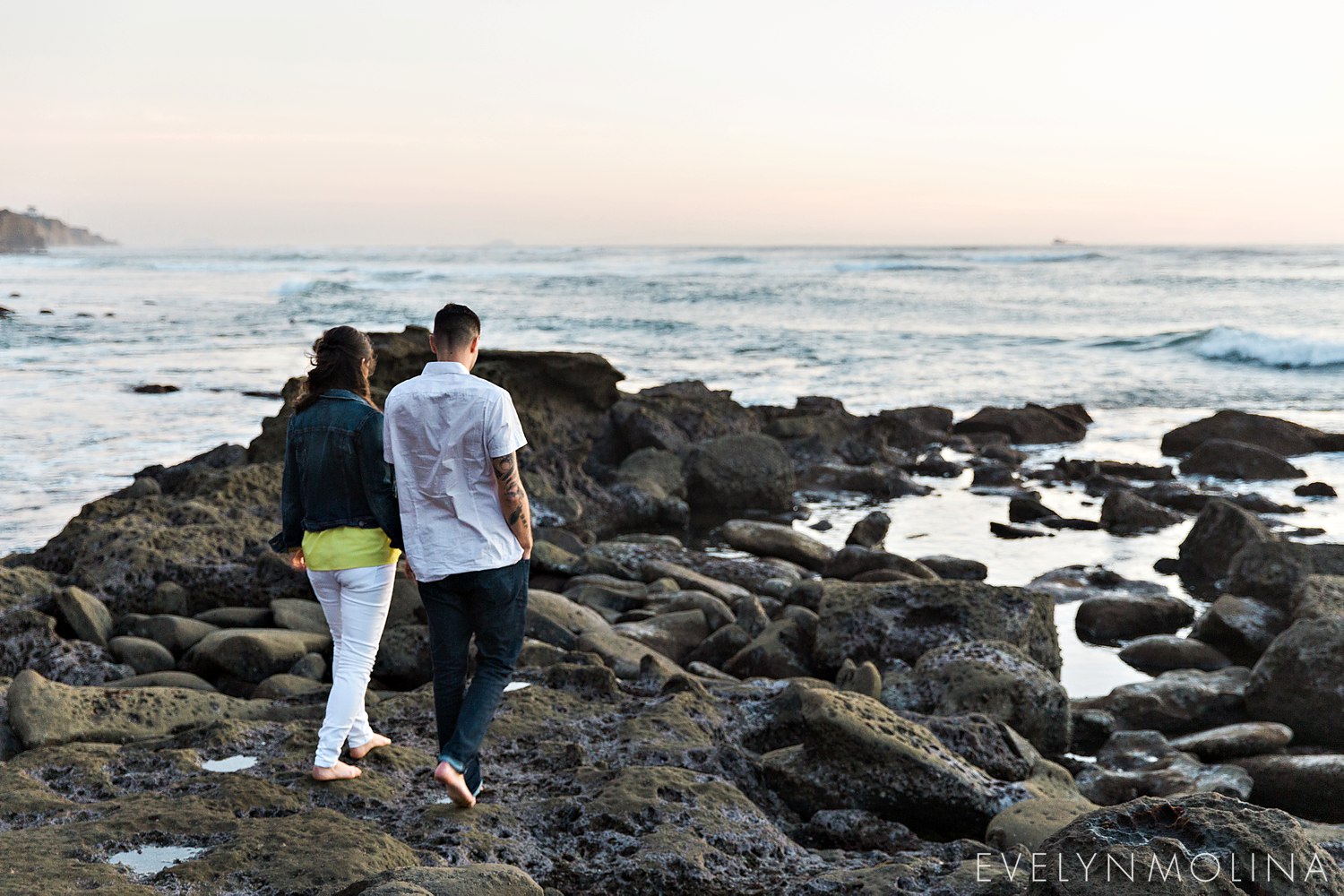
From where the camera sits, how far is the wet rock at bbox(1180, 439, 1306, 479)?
45.6 ft

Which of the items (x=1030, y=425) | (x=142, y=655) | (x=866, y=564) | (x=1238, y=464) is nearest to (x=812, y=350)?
→ (x=1030, y=425)

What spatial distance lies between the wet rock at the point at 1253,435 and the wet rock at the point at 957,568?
24.2ft

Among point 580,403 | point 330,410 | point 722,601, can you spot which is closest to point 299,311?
point 580,403

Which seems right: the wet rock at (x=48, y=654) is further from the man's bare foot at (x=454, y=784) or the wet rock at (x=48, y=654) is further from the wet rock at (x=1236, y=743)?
the wet rock at (x=1236, y=743)

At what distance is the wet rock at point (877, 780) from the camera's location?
432cm

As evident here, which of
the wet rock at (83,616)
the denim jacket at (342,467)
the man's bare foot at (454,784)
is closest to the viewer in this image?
the man's bare foot at (454,784)

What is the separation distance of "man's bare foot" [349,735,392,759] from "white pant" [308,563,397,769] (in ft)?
0.04

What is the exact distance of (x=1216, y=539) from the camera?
9766 millimetres

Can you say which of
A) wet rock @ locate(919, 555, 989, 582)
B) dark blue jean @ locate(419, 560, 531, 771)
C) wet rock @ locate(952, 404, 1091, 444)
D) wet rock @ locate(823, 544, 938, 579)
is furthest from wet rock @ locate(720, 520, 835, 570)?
wet rock @ locate(952, 404, 1091, 444)

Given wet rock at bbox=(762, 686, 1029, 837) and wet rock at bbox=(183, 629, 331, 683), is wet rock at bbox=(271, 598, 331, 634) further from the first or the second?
wet rock at bbox=(762, 686, 1029, 837)

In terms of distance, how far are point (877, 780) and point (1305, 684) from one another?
11.6 ft

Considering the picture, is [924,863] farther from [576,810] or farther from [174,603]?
[174,603]

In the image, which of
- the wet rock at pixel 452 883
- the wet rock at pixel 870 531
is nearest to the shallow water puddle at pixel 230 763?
the wet rock at pixel 452 883

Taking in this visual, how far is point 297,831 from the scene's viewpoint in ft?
11.5
